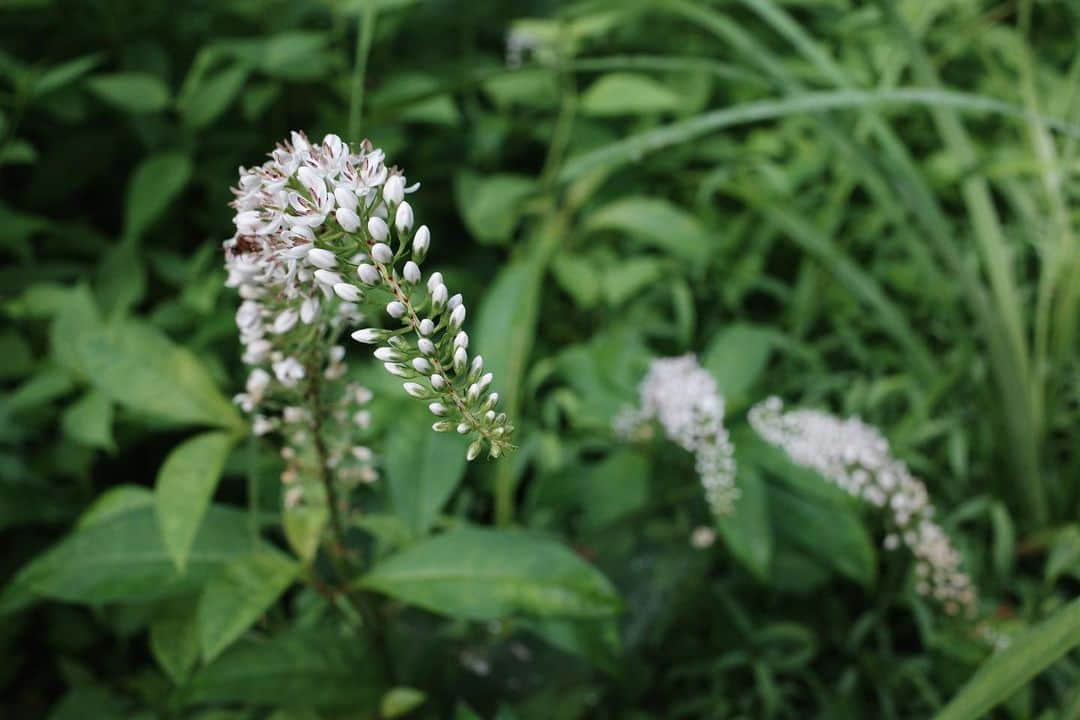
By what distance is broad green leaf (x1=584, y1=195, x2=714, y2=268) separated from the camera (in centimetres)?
241

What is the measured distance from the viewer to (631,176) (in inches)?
112

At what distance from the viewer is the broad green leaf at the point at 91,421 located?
5.75 feet

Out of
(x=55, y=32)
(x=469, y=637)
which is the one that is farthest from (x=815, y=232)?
(x=55, y=32)

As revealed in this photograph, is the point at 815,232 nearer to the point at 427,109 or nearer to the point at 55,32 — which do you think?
the point at 427,109

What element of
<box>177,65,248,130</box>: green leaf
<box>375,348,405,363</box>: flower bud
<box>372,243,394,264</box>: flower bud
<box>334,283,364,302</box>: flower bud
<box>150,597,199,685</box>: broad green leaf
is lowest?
<box>150,597,199,685</box>: broad green leaf

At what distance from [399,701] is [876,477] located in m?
1.00

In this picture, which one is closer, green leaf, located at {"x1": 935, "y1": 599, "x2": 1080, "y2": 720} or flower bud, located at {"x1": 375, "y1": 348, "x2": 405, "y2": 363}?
flower bud, located at {"x1": 375, "y1": 348, "x2": 405, "y2": 363}

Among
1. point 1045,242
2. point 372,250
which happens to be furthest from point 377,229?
point 1045,242

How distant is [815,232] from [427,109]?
1.04 meters

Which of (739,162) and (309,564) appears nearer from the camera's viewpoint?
(309,564)

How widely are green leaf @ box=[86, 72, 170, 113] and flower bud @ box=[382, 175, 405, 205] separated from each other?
5.09 feet

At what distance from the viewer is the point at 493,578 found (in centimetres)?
142

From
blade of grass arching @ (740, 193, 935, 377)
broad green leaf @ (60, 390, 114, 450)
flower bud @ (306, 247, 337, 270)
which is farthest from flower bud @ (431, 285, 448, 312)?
blade of grass arching @ (740, 193, 935, 377)

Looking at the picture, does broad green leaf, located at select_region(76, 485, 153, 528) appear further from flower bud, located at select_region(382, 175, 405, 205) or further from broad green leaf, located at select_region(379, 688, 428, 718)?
flower bud, located at select_region(382, 175, 405, 205)
